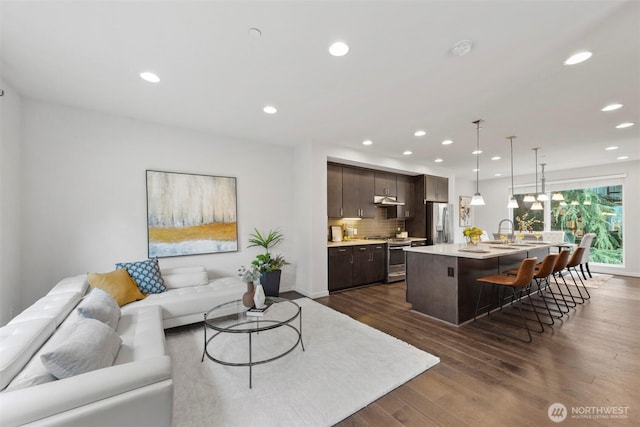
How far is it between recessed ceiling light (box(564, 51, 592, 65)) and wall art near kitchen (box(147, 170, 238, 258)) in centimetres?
437

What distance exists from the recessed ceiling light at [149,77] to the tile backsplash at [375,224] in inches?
153

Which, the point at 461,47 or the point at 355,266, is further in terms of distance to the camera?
the point at 355,266

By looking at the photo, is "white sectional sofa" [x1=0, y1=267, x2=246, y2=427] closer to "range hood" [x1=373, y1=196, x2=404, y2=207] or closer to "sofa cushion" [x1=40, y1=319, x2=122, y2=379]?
"sofa cushion" [x1=40, y1=319, x2=122, y2=379]

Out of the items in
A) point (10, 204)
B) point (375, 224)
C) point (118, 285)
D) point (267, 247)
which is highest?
point (10, 204)

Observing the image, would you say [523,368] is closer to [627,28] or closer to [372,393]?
[372,393]

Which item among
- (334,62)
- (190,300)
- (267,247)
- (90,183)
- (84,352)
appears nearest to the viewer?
(84,352)

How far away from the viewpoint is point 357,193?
5676 millimetres

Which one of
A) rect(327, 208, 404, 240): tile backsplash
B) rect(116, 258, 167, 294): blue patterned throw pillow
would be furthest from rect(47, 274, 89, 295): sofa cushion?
rect(327, 208, 404, 240): tile backsplash

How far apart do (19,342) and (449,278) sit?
3.99 meters

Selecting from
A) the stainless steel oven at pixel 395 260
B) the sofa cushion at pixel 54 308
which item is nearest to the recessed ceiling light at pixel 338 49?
the sofa cushion at pixel 54 308

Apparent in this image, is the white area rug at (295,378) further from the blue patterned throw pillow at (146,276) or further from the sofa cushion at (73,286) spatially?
the sofa cushion at (73,286)

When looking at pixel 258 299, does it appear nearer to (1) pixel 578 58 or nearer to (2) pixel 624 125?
(1) pixel 578 58

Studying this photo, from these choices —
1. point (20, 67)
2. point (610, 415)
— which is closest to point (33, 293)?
point (20, 67)

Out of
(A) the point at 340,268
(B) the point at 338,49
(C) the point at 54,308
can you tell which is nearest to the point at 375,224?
(A) the point at 340,268
